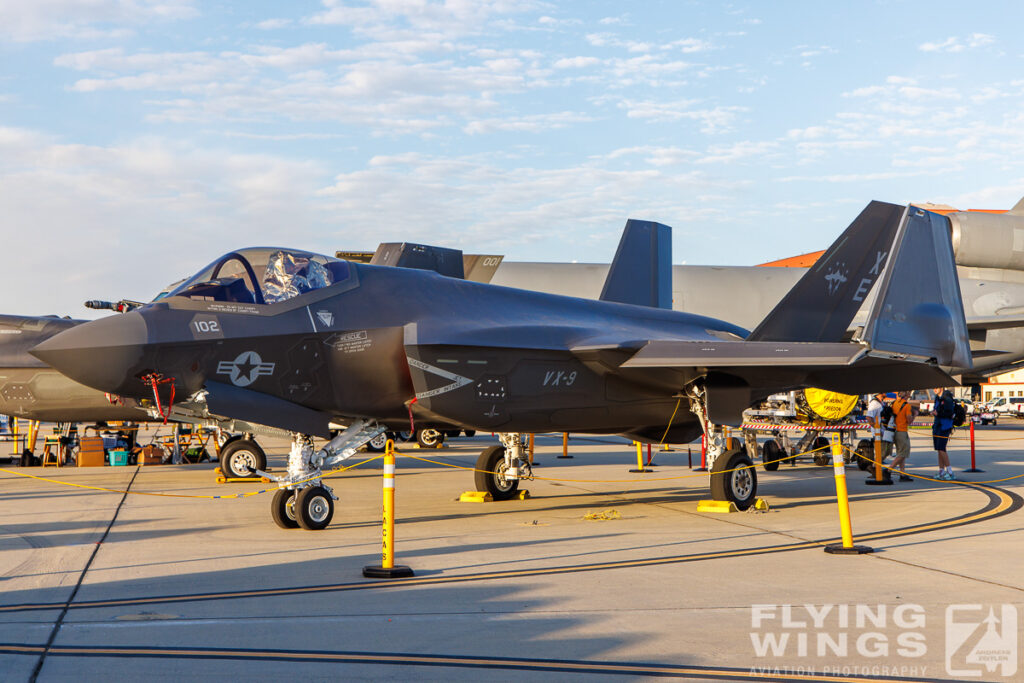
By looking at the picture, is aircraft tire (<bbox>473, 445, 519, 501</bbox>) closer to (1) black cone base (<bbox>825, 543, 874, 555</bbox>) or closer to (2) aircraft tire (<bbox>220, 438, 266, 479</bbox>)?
(2) aircraft tire (<bbox>220, 438, 266, 479</bbox>)

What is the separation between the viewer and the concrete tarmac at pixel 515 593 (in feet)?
16.2

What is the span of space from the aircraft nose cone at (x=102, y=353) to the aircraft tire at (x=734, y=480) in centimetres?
744

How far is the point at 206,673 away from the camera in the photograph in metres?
4.73

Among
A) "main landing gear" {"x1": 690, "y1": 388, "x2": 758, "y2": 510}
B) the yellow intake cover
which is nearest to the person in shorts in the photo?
the yellow intake cover

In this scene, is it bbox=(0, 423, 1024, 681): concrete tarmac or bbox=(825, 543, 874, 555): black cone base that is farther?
bbox=(825, 543, 874, 555): black cone base

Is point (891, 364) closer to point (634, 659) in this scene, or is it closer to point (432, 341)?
point (432, 341)

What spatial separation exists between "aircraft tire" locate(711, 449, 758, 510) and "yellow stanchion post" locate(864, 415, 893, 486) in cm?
445

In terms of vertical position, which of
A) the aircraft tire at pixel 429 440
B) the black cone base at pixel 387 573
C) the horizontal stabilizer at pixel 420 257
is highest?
the horizontal stabilizer at pixel 420 257

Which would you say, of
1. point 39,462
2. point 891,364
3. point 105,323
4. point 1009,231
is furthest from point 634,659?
point 1009,231

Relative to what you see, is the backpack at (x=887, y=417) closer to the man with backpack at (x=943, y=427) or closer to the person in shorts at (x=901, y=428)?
the person in shorts at (x=901, y=428)

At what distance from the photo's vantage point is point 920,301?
11.2 m

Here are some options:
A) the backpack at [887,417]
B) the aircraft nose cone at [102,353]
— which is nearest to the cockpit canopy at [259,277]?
the aircraft nose cone at [102,353]

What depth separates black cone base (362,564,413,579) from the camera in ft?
24.3

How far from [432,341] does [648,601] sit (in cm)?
473
